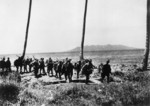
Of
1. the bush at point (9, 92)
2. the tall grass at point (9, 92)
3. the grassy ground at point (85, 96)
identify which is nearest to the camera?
the grassy ground at point (85, 96)

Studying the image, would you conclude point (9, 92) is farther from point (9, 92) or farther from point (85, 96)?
point (85, 96)

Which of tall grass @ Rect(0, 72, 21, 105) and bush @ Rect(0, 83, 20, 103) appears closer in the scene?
tall grass @ Rect(0, 72, 21, 105)

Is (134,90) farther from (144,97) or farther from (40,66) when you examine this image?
(40,66)

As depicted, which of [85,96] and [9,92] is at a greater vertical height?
[85,96]

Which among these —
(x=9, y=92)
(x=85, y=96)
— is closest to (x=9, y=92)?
(x=9, y=92)

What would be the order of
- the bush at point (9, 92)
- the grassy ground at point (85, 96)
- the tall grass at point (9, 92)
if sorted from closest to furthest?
the grassy ground at point (85, 96) → the tall grass at point (9, 92) → the bush at point (9, 92)

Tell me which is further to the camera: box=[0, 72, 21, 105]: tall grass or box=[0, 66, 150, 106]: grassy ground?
box=[0, 72, 21, 105]: tall grass

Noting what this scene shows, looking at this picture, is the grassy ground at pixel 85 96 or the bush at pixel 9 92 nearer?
the grassy ground at pixel 85 96

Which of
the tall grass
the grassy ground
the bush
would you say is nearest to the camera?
the grassy ground

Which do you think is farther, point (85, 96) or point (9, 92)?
point (9, 92)

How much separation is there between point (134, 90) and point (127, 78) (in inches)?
194

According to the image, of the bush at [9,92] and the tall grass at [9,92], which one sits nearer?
the tall grass at [9,92]

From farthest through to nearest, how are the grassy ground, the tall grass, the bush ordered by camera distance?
1. the bush
2. the tall grass
3. the grassy ground

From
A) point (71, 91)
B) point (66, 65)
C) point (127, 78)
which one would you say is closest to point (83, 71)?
point (66, 65)
